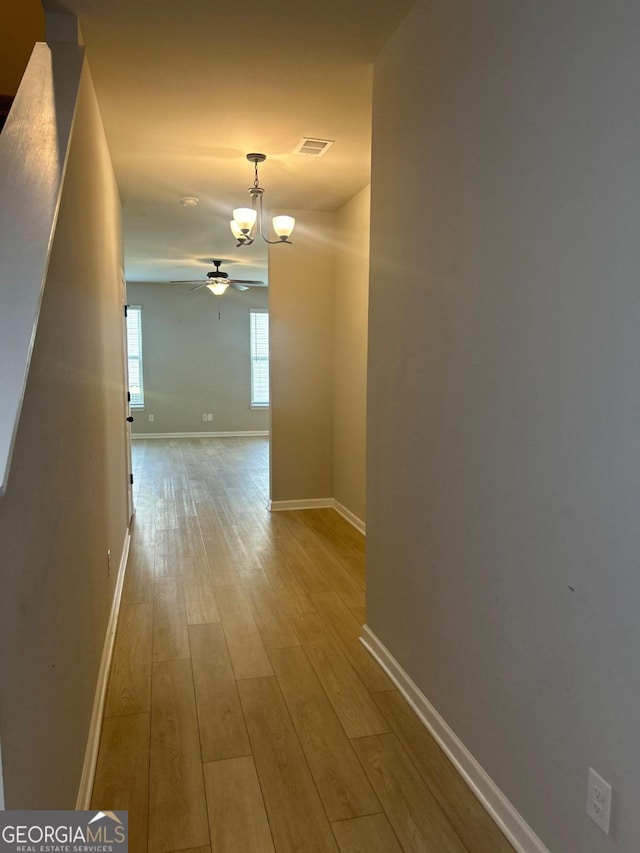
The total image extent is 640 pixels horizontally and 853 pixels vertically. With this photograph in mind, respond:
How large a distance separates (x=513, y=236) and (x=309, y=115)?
6.41ft

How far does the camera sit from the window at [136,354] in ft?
32.0

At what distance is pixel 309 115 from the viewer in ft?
10.1

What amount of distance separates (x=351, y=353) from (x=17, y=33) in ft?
10.0

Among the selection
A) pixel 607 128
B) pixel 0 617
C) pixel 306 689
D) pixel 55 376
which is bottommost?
pixel 306 689

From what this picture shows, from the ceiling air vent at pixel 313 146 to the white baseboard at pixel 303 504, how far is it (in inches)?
119

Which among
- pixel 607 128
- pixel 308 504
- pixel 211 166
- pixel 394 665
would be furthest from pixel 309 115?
pixel 308 504

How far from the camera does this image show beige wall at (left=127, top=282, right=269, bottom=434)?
32.5 feet

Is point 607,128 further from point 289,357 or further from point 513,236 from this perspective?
point 289,357

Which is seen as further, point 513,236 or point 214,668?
point 214,668

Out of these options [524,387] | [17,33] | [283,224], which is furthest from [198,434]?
[524,387]

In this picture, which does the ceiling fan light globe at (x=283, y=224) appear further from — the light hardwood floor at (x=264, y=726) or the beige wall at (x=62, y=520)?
the light hardwood floor at (x=264, y=726)

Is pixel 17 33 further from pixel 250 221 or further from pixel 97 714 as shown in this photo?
pixel 97 714

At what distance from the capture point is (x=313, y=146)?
11.5ft

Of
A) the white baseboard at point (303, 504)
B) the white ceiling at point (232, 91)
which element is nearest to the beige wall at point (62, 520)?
the white ceiling at point (232, 91)
